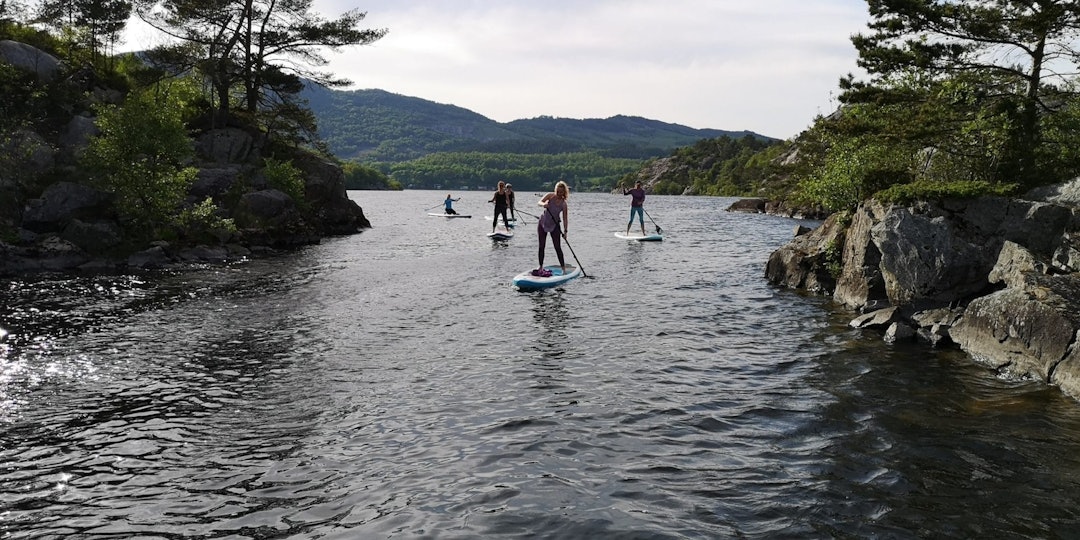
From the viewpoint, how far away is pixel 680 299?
20359 mm

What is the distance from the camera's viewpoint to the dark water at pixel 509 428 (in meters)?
6.66

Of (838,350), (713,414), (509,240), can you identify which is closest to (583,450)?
(713,414)

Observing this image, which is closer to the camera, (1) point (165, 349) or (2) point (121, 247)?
(1) point (165, 349)

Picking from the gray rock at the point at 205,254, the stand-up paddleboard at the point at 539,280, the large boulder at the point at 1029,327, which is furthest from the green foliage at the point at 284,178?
the large boulder at the point at 1029,327

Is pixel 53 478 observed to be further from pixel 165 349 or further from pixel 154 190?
pixel 154 190

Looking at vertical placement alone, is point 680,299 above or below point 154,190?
below

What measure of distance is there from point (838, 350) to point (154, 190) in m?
29.2

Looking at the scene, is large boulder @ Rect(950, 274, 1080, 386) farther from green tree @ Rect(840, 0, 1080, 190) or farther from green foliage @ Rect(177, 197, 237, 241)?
green foliage @ Rect(177, 197, 237, 241)

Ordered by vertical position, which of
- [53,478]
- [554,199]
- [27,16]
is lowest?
[53,478]

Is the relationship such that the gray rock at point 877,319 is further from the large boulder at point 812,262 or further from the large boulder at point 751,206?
the large boulder at point 751,206

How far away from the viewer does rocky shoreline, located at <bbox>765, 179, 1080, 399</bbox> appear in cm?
1218

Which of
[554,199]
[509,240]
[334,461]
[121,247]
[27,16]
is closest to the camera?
[334,461]

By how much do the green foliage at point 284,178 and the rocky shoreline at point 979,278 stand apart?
1325 inches

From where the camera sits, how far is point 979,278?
16.9 meters
